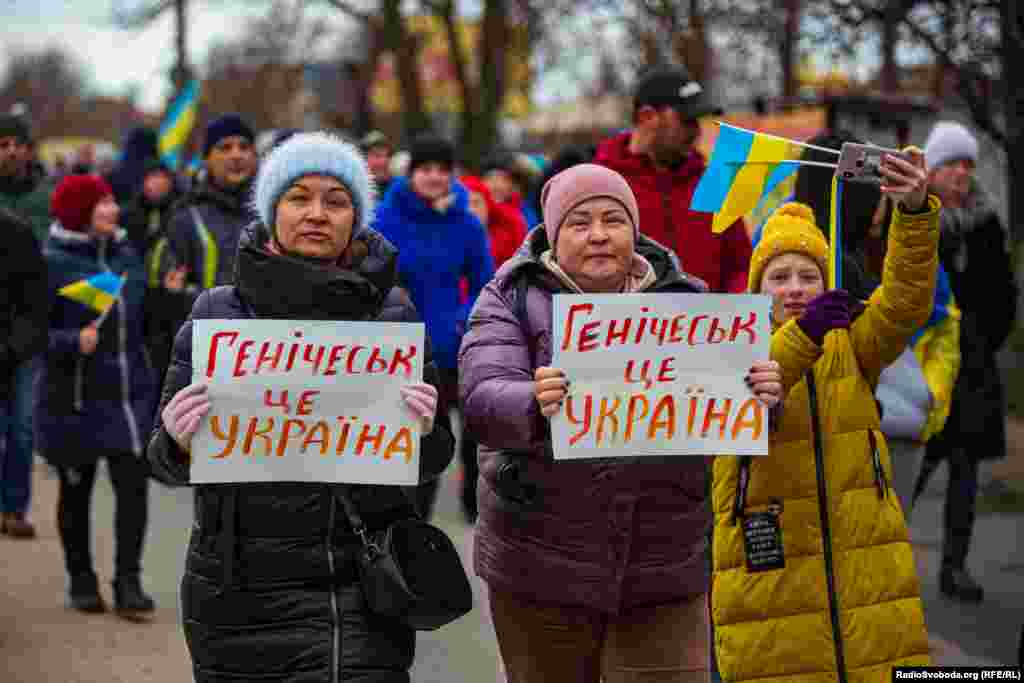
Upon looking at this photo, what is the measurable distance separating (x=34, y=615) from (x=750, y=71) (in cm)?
1974

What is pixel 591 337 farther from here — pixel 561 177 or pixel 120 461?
pixel 120 461

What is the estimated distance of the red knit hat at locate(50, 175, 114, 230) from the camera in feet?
24.5

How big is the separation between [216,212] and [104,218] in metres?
0.52

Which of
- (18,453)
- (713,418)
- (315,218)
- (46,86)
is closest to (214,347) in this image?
(315,218)

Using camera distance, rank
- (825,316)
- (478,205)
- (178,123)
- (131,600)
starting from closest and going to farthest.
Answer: (825,316) < (131,600) < (478,205) < (178,123)

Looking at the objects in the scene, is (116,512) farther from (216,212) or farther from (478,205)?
(478,205)

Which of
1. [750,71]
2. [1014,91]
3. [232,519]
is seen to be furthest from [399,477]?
[750,71]

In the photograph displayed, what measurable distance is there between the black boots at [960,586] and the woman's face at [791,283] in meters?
3.39

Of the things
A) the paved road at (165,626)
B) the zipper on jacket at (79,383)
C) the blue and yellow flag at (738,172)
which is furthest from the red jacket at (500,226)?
the blue and yellow flag at (738,172)

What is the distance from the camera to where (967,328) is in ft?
26.0

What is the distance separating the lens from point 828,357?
4.61 metres

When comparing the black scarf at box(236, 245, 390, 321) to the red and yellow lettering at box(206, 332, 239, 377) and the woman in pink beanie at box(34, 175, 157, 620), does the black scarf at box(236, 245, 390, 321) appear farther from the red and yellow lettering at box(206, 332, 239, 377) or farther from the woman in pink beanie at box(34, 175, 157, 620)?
the woman in pink beanie at box(34, 175, 157, 620)

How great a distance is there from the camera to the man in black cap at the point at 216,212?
25.0 ft

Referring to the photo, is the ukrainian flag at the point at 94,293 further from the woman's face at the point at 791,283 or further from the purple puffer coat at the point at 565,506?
the purple puffer coat at the point at 565,506
